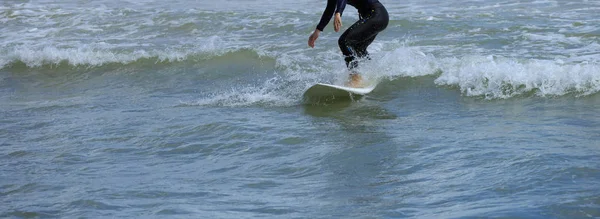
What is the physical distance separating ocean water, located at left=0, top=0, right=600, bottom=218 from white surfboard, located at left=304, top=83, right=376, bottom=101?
13 centimetres

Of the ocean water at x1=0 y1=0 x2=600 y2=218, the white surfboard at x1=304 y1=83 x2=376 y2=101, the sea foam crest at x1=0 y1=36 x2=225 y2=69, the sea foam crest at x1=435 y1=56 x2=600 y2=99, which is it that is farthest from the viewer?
the sea foam crest at x1=0 y1=36 x2=225 y2=69

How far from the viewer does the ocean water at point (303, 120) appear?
4969mm

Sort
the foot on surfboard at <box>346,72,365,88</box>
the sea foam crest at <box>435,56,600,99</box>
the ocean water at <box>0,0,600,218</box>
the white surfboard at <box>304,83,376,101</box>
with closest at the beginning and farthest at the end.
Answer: the ocean water at <box>0,0,600,218</box>, the sea foam crest at <box>435,56,600,99</box>, the white surfboard at <box>304,83,376,101</box>, the foot on surfboard at <box>346,72,365,88</box>

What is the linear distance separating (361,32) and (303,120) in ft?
4.25

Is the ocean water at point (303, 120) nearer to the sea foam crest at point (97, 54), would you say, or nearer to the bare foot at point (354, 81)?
the sea foam crest at point (97, 54)

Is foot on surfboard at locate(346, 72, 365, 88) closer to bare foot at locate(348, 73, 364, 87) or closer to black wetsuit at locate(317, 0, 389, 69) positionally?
bare foot at locate(348, 73, 364, 87)

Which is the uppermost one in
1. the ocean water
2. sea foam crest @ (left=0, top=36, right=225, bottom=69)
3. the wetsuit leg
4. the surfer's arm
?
the surfer's arm

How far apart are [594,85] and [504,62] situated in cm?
137

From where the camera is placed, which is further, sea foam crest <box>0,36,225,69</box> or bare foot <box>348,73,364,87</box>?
sea foam crest <box>0,36,225,69</box>

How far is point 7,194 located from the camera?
5.53 metres

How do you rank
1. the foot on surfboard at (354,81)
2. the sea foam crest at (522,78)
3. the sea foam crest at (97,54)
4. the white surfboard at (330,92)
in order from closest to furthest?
1. the sea foam crest at (522,78)
2. the white surfboard at (330,92)
3. the foot on surfboard at (354,81)
4. the sea foam crest at (97,54)

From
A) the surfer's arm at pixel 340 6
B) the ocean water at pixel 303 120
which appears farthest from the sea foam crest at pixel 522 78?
the surfer's arm at pixel 340 6

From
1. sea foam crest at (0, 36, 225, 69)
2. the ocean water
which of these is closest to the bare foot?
the ocean water

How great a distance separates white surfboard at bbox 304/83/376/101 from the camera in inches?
329
